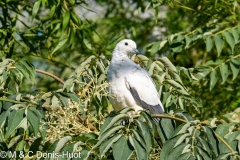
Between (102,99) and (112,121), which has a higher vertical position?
(102,99)

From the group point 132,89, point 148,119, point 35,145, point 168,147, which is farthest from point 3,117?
point 132,89

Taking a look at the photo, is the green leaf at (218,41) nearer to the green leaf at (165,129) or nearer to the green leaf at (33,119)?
the green leaf at (165,129)

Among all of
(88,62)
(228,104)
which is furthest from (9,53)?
(228,104)

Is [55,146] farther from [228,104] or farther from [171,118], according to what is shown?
[228,104]

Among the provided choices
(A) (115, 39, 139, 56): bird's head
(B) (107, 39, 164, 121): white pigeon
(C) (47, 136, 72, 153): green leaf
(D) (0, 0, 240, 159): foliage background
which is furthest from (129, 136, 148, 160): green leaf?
(A) (115, 39, 139, 56): bird's head

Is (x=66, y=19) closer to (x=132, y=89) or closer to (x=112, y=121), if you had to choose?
(x=132, y=89)

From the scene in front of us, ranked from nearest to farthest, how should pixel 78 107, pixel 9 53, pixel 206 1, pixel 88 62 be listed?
pixel 78 107 → pixel 88 62 → pixel 9 53 → pixel 206 1

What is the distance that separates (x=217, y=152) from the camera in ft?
9.32

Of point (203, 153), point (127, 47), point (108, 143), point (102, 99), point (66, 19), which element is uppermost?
point (66, 19)

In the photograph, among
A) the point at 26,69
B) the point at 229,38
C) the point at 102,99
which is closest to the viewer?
the point at 26,69

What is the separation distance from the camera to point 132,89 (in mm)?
4082

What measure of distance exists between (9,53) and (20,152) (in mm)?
1619

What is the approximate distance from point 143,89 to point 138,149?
135 centimetres

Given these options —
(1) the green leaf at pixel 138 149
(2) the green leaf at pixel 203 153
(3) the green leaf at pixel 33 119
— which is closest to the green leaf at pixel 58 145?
(3) the green leaf at pixel 33 119
